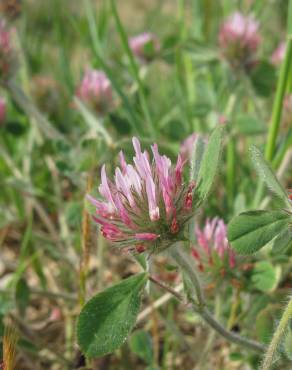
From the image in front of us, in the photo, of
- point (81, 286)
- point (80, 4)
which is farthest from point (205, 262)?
point (80, 4)

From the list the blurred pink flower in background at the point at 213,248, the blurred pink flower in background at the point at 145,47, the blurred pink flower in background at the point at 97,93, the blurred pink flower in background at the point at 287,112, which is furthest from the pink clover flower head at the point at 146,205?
the blurred pink flower in background at the point at 145,47

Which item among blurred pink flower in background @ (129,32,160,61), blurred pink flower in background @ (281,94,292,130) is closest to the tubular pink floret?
blurred pink flower in background @ (281,94,292,130)

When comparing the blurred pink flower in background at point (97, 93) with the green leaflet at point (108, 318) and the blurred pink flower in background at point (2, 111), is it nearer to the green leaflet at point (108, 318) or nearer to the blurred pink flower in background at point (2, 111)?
the blurred pink flower in background at point (2, 111)

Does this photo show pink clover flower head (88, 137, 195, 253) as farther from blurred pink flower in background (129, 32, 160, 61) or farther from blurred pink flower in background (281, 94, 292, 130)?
blurred pink flower in background (129, 32, 160, 61)

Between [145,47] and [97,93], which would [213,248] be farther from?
[145,47]

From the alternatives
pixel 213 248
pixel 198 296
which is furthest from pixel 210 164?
pixel 213 248

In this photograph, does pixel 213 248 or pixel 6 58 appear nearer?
pixel 213 248
